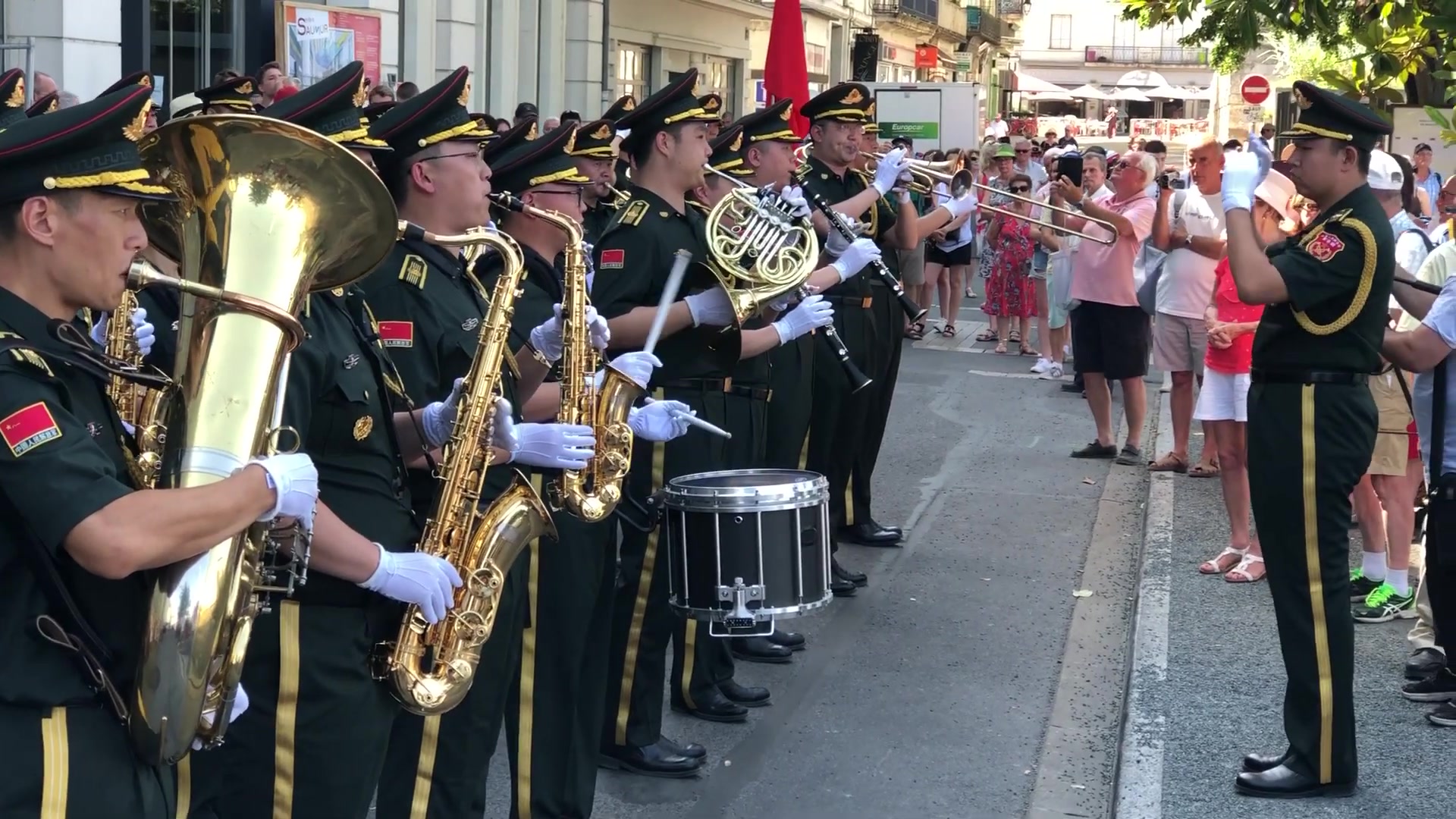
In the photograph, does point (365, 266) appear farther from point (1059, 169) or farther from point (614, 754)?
point (1059, 169)

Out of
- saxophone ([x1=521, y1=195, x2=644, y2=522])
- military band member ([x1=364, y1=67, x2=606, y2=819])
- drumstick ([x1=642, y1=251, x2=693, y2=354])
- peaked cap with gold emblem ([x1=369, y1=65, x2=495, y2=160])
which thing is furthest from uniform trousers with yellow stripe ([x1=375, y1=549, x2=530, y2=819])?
drumstick ([x1=642, y1=251, x2=693, y2=354])

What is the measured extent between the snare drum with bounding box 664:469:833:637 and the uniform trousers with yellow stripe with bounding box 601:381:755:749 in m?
0.24

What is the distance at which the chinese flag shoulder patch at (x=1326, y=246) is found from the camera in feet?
15.6

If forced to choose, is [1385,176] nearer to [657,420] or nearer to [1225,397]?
[1225,397]

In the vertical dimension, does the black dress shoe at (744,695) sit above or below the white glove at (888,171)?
below

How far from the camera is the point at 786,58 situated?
11.3m

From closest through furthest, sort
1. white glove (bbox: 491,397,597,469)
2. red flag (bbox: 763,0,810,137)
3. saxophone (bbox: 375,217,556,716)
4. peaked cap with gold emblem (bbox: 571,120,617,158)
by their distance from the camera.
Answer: saxophone (bbox: 375,217,556,716)
white glove (bbox: 491,397,597,469)
peaked cap with gold emblem (bbox: 571,120,617,158)
red flag (bbox: 763,0,810,137)

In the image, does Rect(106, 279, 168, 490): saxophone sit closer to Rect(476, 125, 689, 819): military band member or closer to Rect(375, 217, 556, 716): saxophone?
Rect(375, 217, 556, 716): saxophone

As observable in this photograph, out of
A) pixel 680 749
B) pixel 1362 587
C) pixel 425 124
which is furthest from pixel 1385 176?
pixel 425 124

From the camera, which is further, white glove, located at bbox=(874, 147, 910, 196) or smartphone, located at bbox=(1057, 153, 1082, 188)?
smartphone, located at bbox=(1057, 153, 1082, 188)

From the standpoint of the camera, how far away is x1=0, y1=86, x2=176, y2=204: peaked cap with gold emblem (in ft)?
7.52

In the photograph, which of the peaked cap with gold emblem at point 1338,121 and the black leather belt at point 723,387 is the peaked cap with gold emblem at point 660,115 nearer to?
the black leather belt at point 723,387

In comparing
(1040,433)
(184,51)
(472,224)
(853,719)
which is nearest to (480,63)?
(184,51)

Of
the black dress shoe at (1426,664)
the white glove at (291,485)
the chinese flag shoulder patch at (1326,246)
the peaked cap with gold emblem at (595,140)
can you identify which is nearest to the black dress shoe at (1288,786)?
the black dress shoe at (1426,664)
